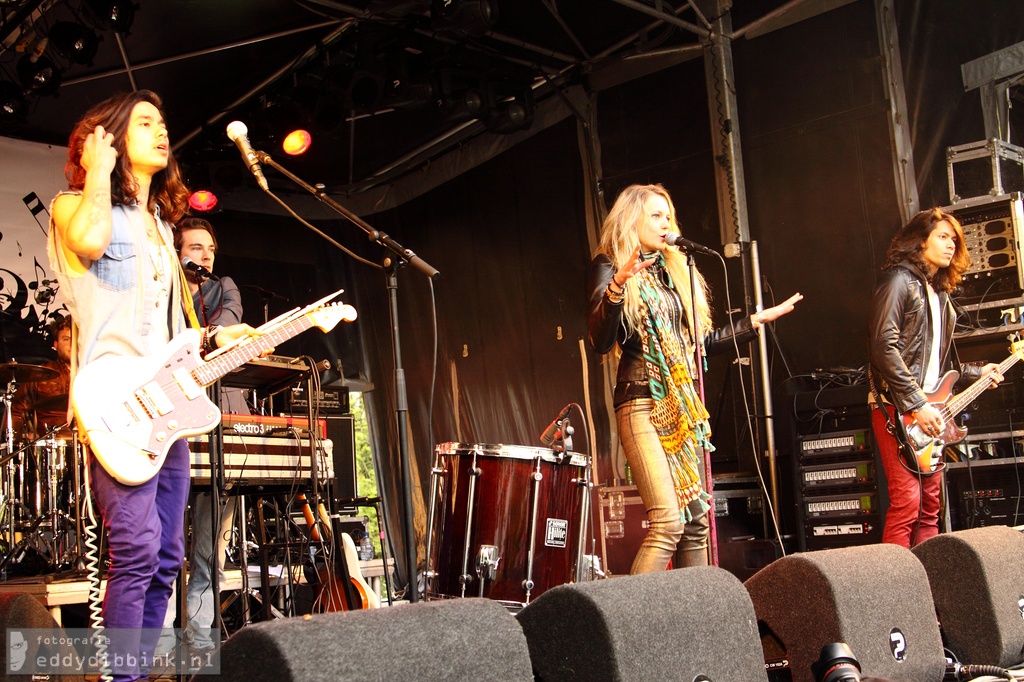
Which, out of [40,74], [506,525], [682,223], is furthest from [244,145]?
[682,223]

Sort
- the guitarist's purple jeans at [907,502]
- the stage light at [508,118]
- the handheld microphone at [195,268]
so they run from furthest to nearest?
the stage light at [508,118], the guitarist's purple jeans at [907,502], the handheld microphone at [195,268]

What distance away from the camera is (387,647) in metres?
1.68

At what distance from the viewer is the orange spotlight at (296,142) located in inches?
307

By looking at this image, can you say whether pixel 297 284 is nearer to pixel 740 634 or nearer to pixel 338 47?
pixel 338 47

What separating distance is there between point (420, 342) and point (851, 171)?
4.41m

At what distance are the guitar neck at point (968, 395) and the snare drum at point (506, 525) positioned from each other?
240 cm

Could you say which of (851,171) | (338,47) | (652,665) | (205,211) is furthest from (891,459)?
(205,211)

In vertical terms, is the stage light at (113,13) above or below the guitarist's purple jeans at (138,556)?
above

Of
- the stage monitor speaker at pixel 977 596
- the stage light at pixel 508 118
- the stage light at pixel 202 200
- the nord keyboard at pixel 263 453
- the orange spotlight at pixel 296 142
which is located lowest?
the stage monitor speaker at pixel 977 596

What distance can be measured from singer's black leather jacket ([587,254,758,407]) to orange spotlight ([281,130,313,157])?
4.35m

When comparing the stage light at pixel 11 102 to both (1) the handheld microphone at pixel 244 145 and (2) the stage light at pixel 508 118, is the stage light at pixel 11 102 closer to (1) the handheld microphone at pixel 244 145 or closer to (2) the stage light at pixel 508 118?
(2) the stage light at pixel 508 118

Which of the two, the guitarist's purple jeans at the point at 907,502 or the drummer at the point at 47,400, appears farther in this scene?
→ the drummer at the point at 47,400

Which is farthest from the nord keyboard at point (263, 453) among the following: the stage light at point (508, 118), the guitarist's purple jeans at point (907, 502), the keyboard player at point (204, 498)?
the stage light at point (508, 118)

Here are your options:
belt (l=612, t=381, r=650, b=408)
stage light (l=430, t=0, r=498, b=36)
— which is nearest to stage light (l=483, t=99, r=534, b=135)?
stage light (l=430, t=0, r=498, b=36)
